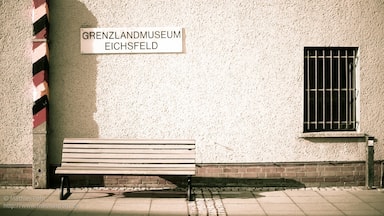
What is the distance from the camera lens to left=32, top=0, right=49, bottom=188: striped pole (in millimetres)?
6082

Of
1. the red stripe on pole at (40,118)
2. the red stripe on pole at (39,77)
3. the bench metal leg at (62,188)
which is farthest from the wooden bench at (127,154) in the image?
the red stripe on pole at (39,77)

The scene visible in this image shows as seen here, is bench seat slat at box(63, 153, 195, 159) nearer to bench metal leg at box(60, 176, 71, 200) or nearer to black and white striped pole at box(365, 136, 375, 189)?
bench metal leg at box(60, 176, 71, 200)

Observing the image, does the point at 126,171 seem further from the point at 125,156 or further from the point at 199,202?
the point at 199,202

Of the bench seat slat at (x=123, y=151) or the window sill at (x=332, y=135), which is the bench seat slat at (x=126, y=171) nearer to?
the bench seat slat at (x=123, y=151)

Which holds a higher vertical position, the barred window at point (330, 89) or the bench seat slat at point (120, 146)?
the barred window at point (330, 89)

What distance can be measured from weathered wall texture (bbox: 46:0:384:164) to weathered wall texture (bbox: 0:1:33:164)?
1.26 ft

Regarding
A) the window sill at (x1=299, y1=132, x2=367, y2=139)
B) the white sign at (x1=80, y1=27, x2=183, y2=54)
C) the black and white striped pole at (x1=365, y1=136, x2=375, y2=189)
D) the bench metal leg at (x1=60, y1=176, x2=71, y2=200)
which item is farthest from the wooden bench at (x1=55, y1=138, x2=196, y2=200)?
the black and white striped pole at (x1=365, y1=136, x2=375, y2=189)

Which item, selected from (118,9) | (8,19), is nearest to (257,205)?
(118,9)

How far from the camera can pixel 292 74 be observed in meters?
6.40

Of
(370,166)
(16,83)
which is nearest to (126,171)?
(16,83)

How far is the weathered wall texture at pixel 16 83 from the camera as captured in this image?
6.24 metres

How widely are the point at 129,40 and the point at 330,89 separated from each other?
344cm

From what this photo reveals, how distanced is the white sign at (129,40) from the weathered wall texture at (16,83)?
0.93 meters

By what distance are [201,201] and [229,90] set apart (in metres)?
1.85
